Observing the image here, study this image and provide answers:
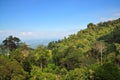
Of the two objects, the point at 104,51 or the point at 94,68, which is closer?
the point at 94,68

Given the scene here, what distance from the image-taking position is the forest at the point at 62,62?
91.6 feet

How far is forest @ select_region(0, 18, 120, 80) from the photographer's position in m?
27.9

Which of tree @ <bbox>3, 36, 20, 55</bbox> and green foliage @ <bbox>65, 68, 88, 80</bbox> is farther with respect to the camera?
tree @ <bbox>3, 36, 20, 55</bbox>

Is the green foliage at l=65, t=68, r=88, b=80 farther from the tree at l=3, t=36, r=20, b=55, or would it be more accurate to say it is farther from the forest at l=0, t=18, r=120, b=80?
the tree at l=3, t=36, r=20, b=55

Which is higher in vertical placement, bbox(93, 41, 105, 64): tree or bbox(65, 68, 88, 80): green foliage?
bbox(93, 41, 105, 64): tree

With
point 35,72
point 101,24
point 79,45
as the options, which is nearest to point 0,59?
point 35,72

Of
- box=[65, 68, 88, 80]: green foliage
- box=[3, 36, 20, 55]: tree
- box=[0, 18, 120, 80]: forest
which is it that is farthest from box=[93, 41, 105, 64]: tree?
box=[3, 36, 20, 55]: tree

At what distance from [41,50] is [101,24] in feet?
157

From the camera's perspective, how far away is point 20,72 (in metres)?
33.0

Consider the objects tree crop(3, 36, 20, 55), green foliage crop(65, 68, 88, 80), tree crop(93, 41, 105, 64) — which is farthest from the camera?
tree crop(3, 36, 20, 55)

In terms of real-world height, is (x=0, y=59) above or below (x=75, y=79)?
above

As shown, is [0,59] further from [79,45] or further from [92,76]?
[79,45]

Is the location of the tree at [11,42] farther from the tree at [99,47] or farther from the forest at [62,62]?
the tree at [99,47]

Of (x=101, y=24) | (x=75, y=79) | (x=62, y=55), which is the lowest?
(x=75, y=79)
